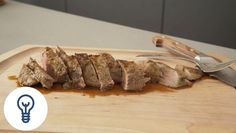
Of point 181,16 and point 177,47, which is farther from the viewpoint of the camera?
point 181,16

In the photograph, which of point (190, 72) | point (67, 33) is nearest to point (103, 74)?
point (190, 72)

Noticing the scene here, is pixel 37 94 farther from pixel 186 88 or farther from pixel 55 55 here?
pixel 186 88

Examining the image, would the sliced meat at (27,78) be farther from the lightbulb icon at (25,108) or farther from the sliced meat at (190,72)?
the sliced meat at (190,72)

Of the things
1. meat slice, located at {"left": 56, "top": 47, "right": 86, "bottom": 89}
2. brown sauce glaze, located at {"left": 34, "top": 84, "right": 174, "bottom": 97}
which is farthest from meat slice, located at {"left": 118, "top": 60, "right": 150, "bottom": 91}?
meat slice, located at {"left": 56, "top": 47, "right": 86, "bottom": 89}

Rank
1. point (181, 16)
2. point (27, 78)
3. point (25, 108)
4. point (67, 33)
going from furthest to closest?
point (181, 16) → point (67, 33) → point (27, 78) → point (25, 108)

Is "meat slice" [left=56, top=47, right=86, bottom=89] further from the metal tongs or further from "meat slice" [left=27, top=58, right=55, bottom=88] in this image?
the metal tongs

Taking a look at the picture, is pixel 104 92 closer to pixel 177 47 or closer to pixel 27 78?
pixel 27 78
